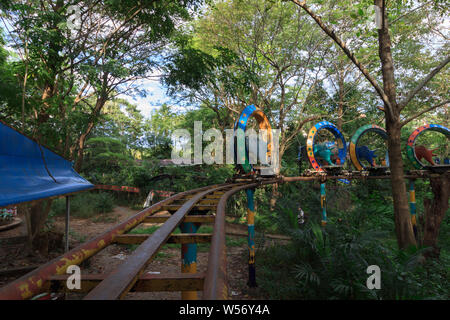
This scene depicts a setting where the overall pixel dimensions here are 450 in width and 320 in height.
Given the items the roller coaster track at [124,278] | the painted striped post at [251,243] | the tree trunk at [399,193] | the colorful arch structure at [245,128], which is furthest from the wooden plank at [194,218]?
the tree trunk at [399,193]

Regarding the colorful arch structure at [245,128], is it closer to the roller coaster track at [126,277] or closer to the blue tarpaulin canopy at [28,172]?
the blue tarpaulin canopy at [28,172]

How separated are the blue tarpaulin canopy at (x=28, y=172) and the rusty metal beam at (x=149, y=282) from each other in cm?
229

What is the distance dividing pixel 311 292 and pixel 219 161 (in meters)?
12.2

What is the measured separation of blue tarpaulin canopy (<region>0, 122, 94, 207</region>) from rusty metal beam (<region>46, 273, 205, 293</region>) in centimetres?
229

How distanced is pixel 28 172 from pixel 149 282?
12.5ft

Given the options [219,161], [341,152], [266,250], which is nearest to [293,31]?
[341,152]

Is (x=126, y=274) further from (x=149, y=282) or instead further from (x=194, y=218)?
(x=194, y=218)

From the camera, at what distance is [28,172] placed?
12.6ft

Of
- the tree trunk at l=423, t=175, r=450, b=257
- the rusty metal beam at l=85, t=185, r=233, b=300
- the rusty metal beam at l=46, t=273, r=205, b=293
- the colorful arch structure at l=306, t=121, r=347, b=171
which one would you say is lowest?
the tree trunk at l=423, t=175, r=450, b=257

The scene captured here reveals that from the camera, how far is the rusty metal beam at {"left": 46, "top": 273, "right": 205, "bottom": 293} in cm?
116

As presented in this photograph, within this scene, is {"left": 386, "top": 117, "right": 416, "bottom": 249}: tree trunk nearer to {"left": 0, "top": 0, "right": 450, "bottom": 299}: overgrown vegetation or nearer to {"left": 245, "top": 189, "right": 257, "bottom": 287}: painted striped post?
{"left": 0, "top": 0, "right": 450, "bottom": 299}: overgrown vegetation

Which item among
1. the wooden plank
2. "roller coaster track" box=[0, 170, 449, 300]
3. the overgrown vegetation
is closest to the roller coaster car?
the overgrown vegetation

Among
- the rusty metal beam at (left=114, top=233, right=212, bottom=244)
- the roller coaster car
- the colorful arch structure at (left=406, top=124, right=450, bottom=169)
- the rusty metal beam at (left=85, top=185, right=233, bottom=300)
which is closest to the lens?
the rusty metal beam at (left=85, top=185, right=233, bottom=300)

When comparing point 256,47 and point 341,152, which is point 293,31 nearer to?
point 256,47
